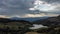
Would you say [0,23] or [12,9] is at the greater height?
[12,9]

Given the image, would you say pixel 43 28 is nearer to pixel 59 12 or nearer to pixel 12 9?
pixel 59 12

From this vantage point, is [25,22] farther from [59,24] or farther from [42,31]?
[59,24]

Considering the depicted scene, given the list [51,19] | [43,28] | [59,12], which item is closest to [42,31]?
[43,28]

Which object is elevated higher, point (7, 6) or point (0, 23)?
point (7, 6)

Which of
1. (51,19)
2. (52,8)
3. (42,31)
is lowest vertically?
(42,31)

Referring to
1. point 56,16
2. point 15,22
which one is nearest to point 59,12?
point 56,16

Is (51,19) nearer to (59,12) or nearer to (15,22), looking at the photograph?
(59,12)
